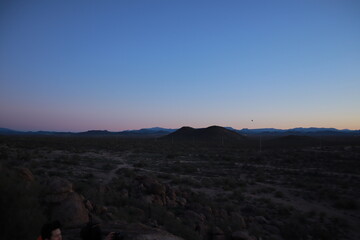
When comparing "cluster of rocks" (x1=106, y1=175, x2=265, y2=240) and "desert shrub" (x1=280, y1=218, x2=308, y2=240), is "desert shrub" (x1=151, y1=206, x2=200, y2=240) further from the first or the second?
"desert shrub" (x1=280, y1=218, x2=308, y2=240)

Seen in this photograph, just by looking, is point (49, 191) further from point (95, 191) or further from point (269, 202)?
point (269, 202)

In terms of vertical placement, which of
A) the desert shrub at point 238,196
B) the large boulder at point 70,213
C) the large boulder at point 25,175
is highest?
the large boulder at point 25,175

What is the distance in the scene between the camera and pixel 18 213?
5602 millimetres

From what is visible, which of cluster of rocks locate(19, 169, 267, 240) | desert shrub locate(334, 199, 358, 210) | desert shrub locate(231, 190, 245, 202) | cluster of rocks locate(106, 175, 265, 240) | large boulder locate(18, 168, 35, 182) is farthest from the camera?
desert shrub locate(231, 190, 245, 202)

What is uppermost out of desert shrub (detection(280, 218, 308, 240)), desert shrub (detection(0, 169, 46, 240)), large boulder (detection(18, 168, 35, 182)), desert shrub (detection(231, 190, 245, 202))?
large boulder (detection(18, 168, 35, 182))

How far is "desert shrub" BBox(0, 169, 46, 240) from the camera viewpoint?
5.34 metres

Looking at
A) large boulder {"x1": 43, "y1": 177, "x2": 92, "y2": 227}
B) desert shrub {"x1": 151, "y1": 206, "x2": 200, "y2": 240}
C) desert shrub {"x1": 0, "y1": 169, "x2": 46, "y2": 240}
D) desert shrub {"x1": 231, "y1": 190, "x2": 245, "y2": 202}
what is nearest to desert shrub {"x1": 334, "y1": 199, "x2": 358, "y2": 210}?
desert shrub {"x1": 231, "y1": 190, "x2": 245, "y2": 202}

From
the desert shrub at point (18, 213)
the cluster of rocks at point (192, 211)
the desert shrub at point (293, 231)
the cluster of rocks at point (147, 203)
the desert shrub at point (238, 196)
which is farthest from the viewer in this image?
the desert shrub at point (238, 196)

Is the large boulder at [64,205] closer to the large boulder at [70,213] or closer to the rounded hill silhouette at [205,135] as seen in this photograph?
the large boulder at [70,213]

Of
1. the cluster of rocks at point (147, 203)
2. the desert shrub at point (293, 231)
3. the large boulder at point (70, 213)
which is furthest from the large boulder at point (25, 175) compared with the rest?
the desert shrub at point (293, 231)

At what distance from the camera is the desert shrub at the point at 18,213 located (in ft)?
17.5

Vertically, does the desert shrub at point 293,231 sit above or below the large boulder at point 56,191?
below

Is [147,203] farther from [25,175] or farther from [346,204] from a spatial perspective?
[346,204]

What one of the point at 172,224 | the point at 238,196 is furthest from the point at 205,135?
the point at 172,224
